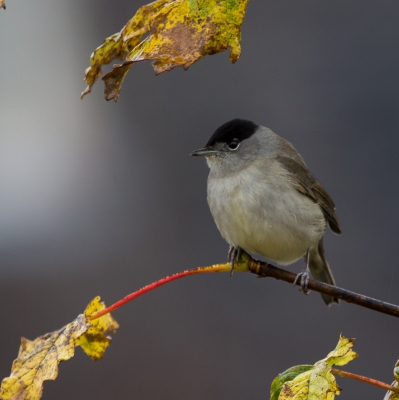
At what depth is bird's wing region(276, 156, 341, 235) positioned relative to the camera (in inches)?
150

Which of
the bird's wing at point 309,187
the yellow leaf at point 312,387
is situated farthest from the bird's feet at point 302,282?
the bird's wing at point 309,187

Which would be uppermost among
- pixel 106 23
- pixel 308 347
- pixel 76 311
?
pixel 106 23

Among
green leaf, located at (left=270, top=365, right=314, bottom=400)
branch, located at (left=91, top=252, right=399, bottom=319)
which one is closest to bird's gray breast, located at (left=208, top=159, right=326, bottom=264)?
branch, located at (left=91, top=252, right=399, bottom=319)

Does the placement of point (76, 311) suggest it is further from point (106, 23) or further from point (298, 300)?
point (106, 23)

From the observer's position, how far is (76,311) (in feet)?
22.3

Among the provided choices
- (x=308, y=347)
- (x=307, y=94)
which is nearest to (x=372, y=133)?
(x=307, y=94)

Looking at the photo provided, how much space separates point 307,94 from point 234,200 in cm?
423

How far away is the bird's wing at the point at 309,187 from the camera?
12.5 ft

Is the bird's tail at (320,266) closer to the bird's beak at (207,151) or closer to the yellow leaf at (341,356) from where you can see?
the bird's beak at (207,151)

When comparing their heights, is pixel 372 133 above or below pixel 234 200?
below

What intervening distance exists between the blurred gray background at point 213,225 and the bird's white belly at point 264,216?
9.38 feet

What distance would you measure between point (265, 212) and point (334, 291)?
61.6 inches

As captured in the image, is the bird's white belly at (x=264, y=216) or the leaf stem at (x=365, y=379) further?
the bird's white belly at (x=264, y=216)

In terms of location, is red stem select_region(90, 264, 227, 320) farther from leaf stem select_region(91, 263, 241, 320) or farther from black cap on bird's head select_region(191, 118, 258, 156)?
black cap on bird's head select_region(191, 118, 258, 156)
